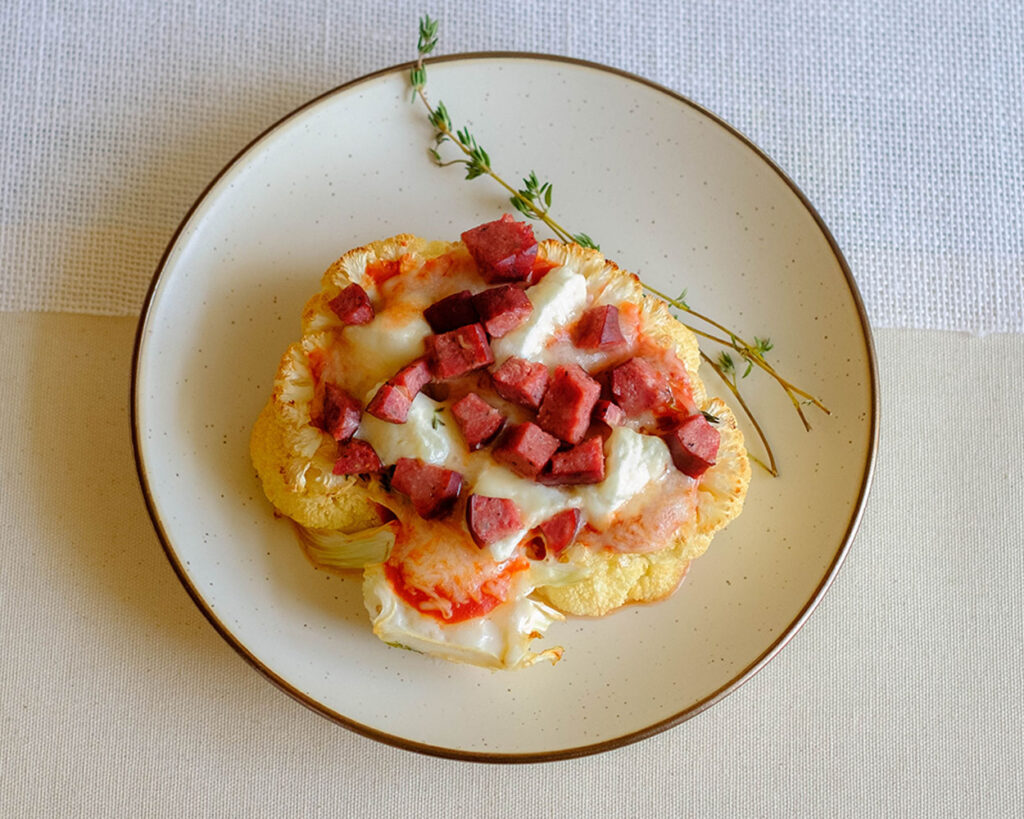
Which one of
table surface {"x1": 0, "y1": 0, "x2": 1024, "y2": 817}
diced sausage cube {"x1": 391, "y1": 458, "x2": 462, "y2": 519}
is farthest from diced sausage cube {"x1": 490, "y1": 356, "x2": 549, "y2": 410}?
table surface {"x1": 0, "y1": 0, "x2": 1024, "y2": 817}

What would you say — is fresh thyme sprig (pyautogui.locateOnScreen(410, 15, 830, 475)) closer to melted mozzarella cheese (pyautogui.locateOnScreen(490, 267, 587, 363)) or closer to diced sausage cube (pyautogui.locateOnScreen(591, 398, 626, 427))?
melted mozzarella cheese (pyautogui.locateOnScreen(490, 267, 587, 363))

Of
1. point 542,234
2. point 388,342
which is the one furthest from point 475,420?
point 542,234

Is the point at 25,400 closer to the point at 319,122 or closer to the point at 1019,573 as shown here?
the point at 319,122

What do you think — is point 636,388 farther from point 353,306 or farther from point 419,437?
point 353,306

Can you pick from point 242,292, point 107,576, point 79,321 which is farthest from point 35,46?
point 107,576

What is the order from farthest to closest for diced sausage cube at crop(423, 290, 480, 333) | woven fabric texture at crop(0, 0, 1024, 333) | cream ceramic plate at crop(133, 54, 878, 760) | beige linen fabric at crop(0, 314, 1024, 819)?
woven fabric texture at crop(0, 0, 1024, 333) → beige linen fabric at crop(0, 314, 1024, 819) → cream ceramic plate at crop(133, 54, 878, 760) → diced sausage cube at crop(423, 290, 480, 333)

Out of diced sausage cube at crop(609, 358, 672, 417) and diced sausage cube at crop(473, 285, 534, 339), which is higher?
diced sausage cube at crop(473, 285, 534, 339)
